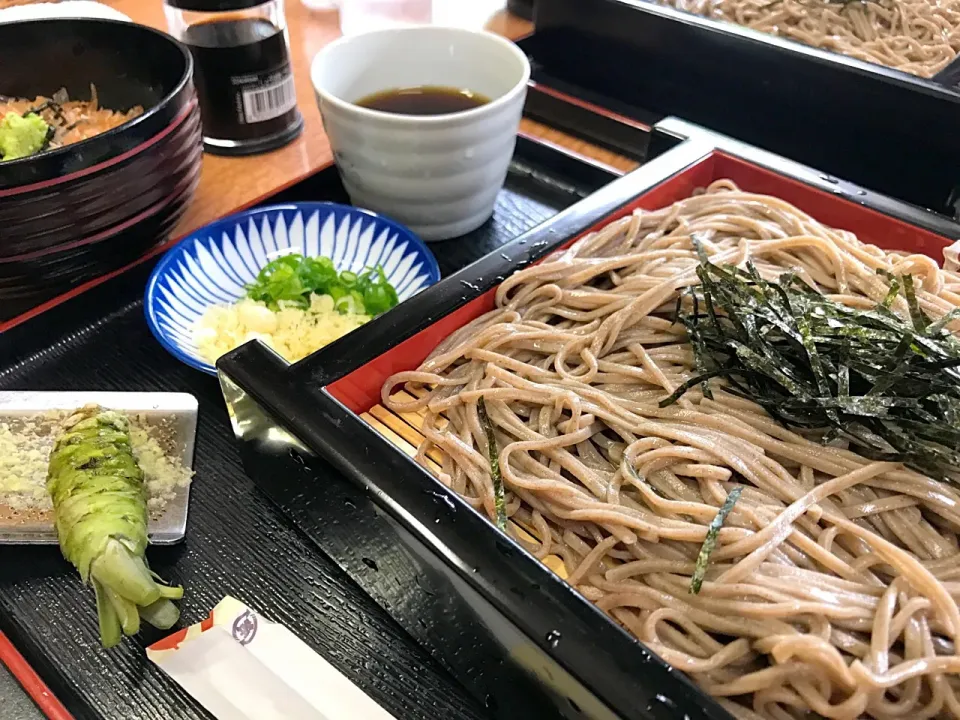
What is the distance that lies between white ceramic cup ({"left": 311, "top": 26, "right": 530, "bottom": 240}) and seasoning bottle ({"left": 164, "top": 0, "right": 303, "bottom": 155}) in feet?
0.65

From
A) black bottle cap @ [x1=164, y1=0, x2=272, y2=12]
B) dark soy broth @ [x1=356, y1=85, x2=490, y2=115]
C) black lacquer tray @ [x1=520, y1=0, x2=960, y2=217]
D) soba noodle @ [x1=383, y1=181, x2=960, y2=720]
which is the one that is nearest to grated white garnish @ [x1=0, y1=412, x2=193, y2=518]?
soba noodle @ [x1=383, y1=181, x2=960, y2=720]

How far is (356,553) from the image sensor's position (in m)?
1.01

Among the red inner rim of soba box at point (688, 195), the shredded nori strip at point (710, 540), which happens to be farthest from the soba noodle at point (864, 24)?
the shredded nori strip at point (710, 540)

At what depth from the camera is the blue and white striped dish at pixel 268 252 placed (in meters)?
1.37

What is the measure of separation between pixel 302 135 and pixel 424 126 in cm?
60

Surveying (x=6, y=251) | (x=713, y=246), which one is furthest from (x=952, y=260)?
(x=6, y=251)

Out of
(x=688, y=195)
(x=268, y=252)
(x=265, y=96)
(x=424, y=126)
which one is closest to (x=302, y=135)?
(x=265, y=96)

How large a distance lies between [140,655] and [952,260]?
4.22 feet

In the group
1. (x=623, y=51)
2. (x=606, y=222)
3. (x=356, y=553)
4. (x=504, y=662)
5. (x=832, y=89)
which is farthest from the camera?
(x=623, y=51)

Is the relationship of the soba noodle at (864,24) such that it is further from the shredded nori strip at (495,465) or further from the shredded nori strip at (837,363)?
the shredded nori strip at (495,465)

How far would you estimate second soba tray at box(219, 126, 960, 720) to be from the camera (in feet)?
2.57

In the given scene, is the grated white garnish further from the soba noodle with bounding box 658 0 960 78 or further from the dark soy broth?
the soba noodle with bounding box 658 0 960 78

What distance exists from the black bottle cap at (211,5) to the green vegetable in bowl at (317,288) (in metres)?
0.62

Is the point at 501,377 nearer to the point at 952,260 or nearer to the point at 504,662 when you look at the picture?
the point at 504,662
